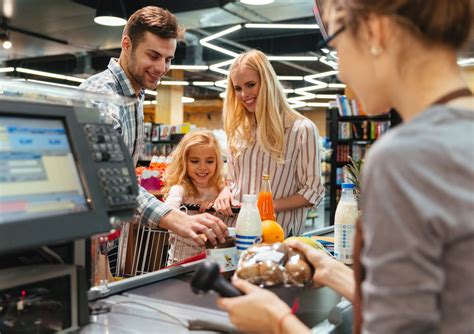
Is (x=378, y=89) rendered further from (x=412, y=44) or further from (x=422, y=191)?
(x=422, y=191)

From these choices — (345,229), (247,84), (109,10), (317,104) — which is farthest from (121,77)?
(317,104)

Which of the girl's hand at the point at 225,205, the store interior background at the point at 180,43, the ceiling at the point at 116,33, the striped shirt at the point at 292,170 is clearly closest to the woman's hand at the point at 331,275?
the girl's hand at the point at 225,205

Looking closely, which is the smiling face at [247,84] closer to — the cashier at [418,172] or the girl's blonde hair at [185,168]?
the girl's blonde hair at [185,168]

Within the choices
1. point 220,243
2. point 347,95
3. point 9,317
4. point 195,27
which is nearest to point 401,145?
point 9,317

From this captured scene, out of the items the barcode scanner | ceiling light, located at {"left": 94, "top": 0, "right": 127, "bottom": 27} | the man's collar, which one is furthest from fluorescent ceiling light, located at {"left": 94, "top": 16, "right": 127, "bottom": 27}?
the barcode scanner

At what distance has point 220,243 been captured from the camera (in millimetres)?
1544

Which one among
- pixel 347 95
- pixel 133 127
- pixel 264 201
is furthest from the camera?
pixel 347 95

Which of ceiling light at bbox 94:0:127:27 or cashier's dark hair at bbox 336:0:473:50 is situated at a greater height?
ceiling light at bbox 94:0:127:27

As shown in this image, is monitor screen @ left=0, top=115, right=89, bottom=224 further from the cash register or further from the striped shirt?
the striped shirt

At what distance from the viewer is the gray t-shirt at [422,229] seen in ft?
2.15

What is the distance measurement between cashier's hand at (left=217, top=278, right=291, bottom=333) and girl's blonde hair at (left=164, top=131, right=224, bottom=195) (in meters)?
2.00

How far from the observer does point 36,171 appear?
94 cm

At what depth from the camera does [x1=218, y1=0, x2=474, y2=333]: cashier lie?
66 centimetres

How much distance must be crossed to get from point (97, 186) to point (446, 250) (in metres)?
0.65
